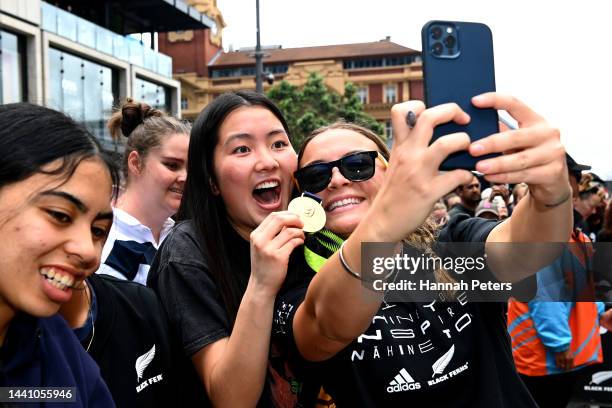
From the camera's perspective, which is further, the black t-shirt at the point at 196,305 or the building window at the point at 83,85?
the building window at the point at 83,85

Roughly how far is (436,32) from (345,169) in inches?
32.7

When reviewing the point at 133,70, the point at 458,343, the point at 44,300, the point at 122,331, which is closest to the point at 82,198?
the point at 44,300

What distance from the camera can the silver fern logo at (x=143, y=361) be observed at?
6.31 feet

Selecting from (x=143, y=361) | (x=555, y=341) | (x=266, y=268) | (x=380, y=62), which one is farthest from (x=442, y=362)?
(x=380, y=62)

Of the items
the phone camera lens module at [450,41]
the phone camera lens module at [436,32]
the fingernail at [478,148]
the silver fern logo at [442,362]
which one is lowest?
the silver fern logo at [442,362]

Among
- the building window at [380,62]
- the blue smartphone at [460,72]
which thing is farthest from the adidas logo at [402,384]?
the building window at [380,62]

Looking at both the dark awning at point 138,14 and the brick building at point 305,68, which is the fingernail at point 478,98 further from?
the brick building at point 305,68

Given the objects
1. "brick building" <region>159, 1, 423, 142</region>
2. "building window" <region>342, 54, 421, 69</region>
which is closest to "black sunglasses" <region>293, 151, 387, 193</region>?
"brick building" <region>159, 1, 423, 142</region>

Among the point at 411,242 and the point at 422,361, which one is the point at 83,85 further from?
the point at 422,361

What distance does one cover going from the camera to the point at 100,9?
2792cm

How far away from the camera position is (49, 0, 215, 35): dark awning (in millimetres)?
27484

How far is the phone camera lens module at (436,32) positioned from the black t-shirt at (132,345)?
1.26 m

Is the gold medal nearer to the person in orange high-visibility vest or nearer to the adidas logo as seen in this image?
the adidas logo

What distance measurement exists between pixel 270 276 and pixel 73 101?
2204 cm
